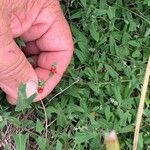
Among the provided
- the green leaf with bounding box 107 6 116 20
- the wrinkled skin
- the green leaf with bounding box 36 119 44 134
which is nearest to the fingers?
the wrinkled skin

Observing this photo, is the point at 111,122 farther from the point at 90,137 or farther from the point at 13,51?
the point at 13,51

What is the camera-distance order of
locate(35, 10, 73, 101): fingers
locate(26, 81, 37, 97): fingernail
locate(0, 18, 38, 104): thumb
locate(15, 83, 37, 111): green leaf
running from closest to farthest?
locate(0, 18, 38, 104): thumb → locate(15, 83, 37, 111): green leaf → locate(26, 81, 37, 97): fingernail → locate(35, 10, 73, 101): fingers

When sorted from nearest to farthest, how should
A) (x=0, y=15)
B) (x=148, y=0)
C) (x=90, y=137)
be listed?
(x=0, y=15), (x=90, y=137), (x=148, y=0)

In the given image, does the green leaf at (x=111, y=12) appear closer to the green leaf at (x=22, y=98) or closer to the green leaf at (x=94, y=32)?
the green leaf at (x=94, y=32)

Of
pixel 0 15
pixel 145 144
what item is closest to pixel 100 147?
pixel 145 144

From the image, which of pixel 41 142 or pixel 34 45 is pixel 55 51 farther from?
pixel 41 142

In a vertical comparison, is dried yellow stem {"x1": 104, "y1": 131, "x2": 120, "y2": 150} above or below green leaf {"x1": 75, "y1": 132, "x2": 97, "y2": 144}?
above

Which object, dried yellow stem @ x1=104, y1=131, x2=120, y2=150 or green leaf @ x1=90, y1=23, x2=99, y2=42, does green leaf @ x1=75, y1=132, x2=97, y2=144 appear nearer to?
green leaf @ x1=90, y1=23, x2=99, y2=42
